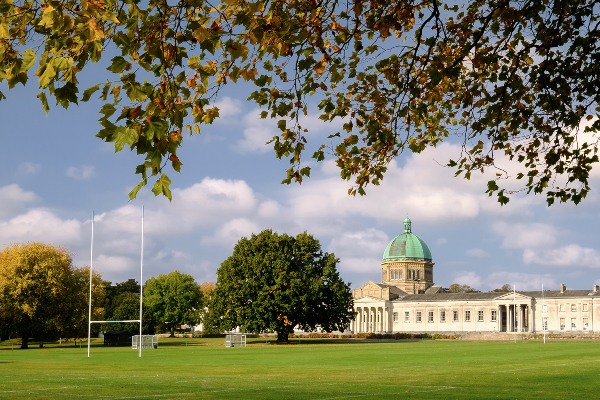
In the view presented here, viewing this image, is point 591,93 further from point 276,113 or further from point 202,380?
point 202,380

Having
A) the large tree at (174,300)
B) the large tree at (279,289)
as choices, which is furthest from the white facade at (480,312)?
the large tree at (279,289)

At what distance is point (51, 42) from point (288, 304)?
77.2 meters

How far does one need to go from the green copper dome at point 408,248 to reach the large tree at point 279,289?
86.6 m

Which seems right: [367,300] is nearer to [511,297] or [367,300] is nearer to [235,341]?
[511,297]

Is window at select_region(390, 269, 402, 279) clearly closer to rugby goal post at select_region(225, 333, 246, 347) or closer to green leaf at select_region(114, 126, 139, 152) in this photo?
rugby goal post at select_region(225, 333, 246, 347)

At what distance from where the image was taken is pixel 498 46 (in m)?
14.6

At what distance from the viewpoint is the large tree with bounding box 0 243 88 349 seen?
7838cm

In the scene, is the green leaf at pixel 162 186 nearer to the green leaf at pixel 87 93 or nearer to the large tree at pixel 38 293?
the green leaf at pixel 87 93

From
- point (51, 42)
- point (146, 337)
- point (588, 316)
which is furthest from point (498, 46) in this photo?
point (588, 316)

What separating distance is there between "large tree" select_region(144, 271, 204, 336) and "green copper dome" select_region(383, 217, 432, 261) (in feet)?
206

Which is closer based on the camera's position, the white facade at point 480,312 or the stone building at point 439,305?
the white facade at point 480,312

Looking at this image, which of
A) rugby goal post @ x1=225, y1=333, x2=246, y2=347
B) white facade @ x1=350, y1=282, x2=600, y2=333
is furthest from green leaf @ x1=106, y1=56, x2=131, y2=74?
white facade @ x1=350, y1=282, x2=600, y2=333

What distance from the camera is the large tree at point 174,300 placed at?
122m

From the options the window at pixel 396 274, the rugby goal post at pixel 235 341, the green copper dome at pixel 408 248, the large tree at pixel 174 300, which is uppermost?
the green copper dome at pixel 408 248
